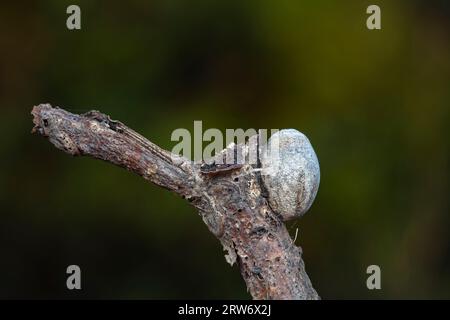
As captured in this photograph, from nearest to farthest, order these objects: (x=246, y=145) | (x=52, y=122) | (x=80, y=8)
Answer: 1. (x=52, y=122)
2. (x=246, y=145)
3. (x=80, y=8)

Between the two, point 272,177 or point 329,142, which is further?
point 329,142

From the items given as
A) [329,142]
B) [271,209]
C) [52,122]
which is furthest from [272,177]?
[329,142]

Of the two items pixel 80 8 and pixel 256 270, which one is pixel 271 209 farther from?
pixel 80 8

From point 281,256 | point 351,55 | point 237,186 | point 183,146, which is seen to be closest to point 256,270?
point 281,256

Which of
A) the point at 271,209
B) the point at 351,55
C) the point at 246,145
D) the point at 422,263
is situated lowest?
the point at 422,263

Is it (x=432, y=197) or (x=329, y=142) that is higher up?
(x=329, y=142)

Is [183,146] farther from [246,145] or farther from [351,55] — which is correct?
[351,55]

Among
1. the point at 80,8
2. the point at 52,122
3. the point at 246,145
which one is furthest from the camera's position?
the point at 80,8
